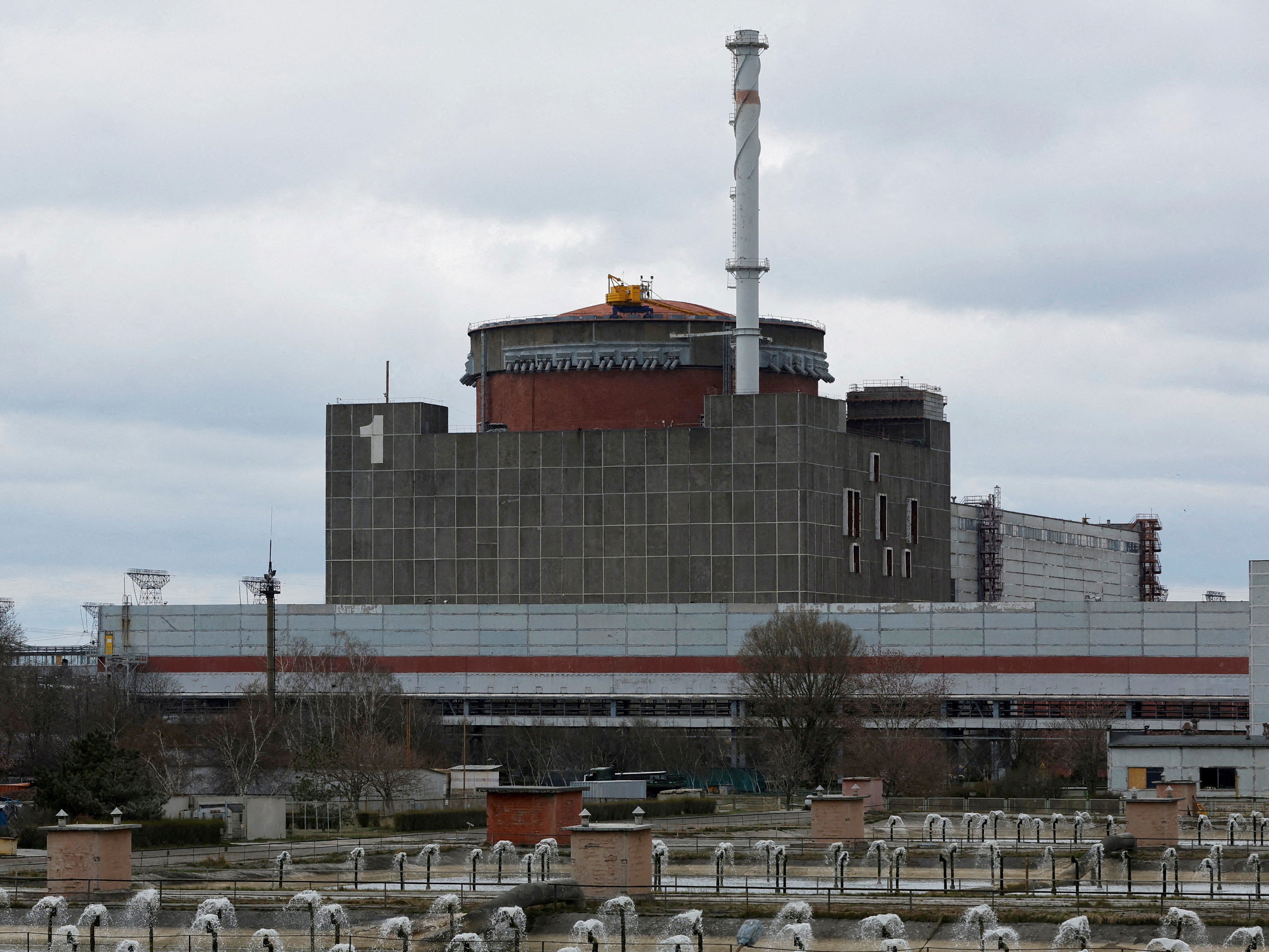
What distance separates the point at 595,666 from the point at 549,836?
7475 cm

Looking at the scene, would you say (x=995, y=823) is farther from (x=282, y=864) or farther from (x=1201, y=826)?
(x=282, y=864)

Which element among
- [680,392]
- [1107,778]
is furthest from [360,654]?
[1107,778]

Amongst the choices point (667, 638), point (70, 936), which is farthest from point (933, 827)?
point (667, 638)

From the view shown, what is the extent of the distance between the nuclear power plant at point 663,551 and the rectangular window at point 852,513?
0.19 meters

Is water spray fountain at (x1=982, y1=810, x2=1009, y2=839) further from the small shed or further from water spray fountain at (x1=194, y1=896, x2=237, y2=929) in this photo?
the small shed

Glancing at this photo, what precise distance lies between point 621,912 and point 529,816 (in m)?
17.5

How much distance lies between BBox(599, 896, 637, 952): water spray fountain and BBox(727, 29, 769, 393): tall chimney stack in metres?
92.9

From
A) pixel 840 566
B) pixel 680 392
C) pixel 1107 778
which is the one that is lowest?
pixel 1107 778

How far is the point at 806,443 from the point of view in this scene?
440 ft

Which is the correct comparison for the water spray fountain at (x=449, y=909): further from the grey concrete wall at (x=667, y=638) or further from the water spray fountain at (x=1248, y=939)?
the grey concrete wall at (x=667, y=638)

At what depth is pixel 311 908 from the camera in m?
42.2

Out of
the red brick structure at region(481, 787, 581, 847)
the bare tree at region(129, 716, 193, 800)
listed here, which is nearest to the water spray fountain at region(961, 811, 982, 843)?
the red brick structure at region(481, 787, 581, 847)

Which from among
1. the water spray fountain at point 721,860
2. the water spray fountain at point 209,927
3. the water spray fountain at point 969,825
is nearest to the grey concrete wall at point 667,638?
the water spray fountain at point 969,825

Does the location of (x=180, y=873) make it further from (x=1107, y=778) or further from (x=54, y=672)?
(x=54, y=672)
